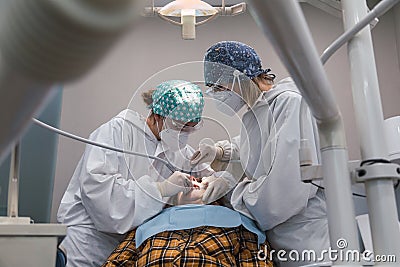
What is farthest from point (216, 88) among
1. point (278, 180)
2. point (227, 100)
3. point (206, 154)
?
point (278, 180)

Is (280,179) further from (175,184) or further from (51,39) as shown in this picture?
(51,39)

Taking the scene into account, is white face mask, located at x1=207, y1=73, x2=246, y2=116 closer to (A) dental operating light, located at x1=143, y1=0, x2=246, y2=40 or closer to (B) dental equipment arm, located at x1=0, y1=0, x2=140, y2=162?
(A) dental operating light, located at x1=143, y1=0, x2=246, y2=40

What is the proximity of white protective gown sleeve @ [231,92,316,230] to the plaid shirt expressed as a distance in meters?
0.08

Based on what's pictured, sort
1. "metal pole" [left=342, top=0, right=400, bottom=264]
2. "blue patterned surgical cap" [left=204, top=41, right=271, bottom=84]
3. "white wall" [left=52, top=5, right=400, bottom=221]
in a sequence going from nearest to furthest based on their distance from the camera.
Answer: "metal pole" [left=342, top=0, right=400, bottom=264] → "blue patterned surgical cap" [left=204, top=41, right=271, bottom=84] → "white wall" [left=52, top=5, right=400, bottom=221]

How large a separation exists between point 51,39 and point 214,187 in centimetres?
109

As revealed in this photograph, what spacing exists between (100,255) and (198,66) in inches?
Answer: 28.6

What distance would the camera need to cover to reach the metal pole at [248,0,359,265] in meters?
0.32

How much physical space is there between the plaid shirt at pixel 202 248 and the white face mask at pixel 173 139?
0.73ft

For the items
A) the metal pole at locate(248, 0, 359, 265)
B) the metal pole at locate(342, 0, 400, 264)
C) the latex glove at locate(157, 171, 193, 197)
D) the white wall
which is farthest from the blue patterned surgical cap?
the white wall

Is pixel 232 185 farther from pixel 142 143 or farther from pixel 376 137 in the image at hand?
pixel 376 137

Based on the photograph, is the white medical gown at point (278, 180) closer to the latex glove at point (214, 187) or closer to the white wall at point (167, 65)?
the latex glove at point (214, 187)

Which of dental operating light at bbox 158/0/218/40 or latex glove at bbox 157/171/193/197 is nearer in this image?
latex glove at bbox 157/171/193/197

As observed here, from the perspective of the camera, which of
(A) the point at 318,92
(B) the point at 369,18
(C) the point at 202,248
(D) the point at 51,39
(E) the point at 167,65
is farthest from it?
(E) the point at 167,65

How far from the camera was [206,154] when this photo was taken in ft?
3.99
